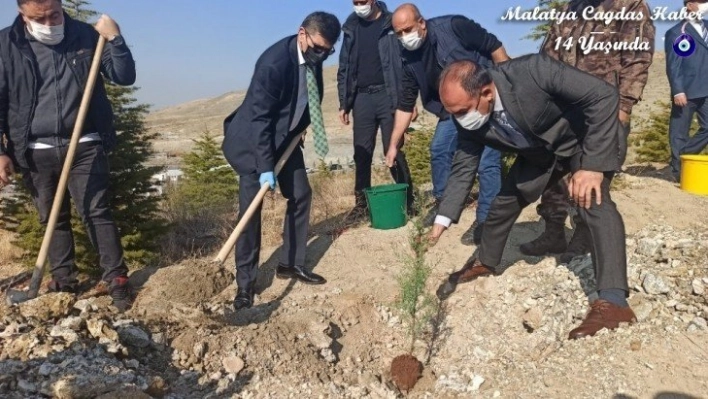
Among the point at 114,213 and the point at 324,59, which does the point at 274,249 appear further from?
the point at 324,59

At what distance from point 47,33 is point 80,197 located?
1.09 metres

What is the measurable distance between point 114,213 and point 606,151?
4223mm

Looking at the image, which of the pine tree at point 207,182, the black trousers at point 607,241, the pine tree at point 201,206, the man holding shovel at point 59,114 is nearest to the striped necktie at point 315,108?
the man holding shovel at point 59,114

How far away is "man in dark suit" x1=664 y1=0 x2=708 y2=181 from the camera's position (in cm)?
632

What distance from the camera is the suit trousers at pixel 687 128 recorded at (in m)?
6.52

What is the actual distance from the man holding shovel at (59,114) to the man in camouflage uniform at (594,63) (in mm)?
3160

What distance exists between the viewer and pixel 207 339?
334 centimetres

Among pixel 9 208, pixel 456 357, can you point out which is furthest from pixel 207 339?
pixel 9 208

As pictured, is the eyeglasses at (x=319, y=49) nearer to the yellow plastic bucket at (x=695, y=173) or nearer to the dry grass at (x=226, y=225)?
the dry grass at (x=226, y=225)

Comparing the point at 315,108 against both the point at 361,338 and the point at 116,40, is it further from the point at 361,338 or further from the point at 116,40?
the point at 361,338

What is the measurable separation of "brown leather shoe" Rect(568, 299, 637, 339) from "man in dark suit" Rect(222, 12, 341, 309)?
2.06 meters

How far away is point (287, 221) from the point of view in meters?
4.55

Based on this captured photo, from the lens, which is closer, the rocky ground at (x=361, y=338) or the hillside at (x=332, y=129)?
the rocky ground at (x=361, y=338)

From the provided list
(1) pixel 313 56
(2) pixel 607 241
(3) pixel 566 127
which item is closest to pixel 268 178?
(1) pixel 313 56
